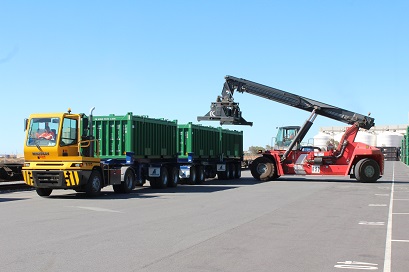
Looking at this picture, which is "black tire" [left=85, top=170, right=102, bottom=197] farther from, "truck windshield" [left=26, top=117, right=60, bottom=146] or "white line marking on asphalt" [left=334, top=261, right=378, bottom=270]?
"white line marking on asphalt" [left=334, top=261, right=378, bottom=270]

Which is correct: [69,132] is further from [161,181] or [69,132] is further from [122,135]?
[161,181]

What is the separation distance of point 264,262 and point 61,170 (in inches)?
460

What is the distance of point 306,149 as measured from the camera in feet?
107

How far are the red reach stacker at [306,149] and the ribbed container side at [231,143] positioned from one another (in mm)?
3710

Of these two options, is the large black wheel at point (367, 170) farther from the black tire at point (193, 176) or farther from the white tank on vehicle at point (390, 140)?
the white tank on vehicle at point (390, 140)

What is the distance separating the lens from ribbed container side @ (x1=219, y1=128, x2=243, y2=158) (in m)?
36.0

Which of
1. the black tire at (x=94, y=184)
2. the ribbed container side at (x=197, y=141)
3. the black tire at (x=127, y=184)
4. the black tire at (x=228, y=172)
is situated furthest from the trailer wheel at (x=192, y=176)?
the black tire at (x=94, y=184)

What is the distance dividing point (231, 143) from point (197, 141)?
7505mm

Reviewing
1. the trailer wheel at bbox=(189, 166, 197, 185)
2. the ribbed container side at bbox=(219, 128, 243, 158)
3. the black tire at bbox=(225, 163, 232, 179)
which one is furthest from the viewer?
the ribbed container side at bbox=(219, 128, 243, 158)

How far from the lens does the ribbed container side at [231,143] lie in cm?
3601

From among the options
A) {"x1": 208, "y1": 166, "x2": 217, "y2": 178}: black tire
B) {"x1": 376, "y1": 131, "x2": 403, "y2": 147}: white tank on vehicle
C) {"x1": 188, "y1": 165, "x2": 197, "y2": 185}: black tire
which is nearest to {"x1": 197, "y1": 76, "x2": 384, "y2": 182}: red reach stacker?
{"x1": 208, "y1": 166, "x2": 217, "y2": 178}: black tire

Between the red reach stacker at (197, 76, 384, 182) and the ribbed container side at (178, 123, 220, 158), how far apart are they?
102cm

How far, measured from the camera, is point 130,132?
877 inches

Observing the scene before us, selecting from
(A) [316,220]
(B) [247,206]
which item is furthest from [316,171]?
(A) [316,220]
